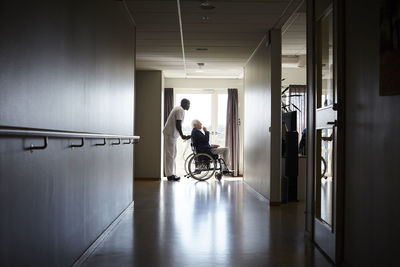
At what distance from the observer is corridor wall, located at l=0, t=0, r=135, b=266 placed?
70.6 inches

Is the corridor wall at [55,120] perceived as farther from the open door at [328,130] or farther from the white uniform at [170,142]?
the white uniform at [170,142]

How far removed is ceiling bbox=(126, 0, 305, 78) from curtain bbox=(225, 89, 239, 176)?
194 cm

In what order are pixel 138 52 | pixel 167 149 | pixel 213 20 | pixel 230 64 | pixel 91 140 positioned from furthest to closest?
pixel 167 149 < pixel 230 64 < pixel 138 52 < pixel 213 20 < pixel 91 140

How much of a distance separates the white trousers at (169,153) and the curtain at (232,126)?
77.9 inches

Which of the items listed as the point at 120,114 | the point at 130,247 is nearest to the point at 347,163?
the point at 130,247

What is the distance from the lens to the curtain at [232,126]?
1098 cm

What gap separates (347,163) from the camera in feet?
9.32

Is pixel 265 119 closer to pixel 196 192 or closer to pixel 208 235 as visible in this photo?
pixel 196 192

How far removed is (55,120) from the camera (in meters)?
2.37

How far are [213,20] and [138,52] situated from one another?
2.58 metres

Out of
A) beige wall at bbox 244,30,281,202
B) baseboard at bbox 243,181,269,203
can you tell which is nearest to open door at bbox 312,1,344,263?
beige wall at bbox 244,30,281,202

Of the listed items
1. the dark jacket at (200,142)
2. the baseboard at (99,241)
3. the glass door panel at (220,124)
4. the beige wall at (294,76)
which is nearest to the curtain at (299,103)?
the beige wall at (294,76)

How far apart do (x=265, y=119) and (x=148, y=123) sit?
4.10m

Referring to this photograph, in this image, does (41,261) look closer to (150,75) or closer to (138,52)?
(138,52)
